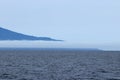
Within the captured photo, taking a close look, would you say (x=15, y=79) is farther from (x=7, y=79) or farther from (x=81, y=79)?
(x=81, y=79)

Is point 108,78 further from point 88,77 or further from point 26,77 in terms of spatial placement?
point 26,77

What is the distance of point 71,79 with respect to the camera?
2512 inches

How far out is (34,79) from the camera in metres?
63.8

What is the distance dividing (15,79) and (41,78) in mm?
3365

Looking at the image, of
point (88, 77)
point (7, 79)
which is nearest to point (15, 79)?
point (7, 79)

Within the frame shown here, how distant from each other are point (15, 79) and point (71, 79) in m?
7.12

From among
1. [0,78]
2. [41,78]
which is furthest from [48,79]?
[0,78]

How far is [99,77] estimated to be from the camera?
6738cm

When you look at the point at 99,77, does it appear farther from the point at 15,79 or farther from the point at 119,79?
the point at 15,79

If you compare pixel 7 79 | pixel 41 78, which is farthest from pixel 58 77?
pixel 7 79

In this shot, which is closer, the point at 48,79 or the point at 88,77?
the point at 48,79

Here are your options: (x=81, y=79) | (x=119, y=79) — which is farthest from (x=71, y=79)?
(x=119, y=79)

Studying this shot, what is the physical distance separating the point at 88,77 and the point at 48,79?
22.0 ft

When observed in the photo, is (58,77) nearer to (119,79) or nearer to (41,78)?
(41,78)
